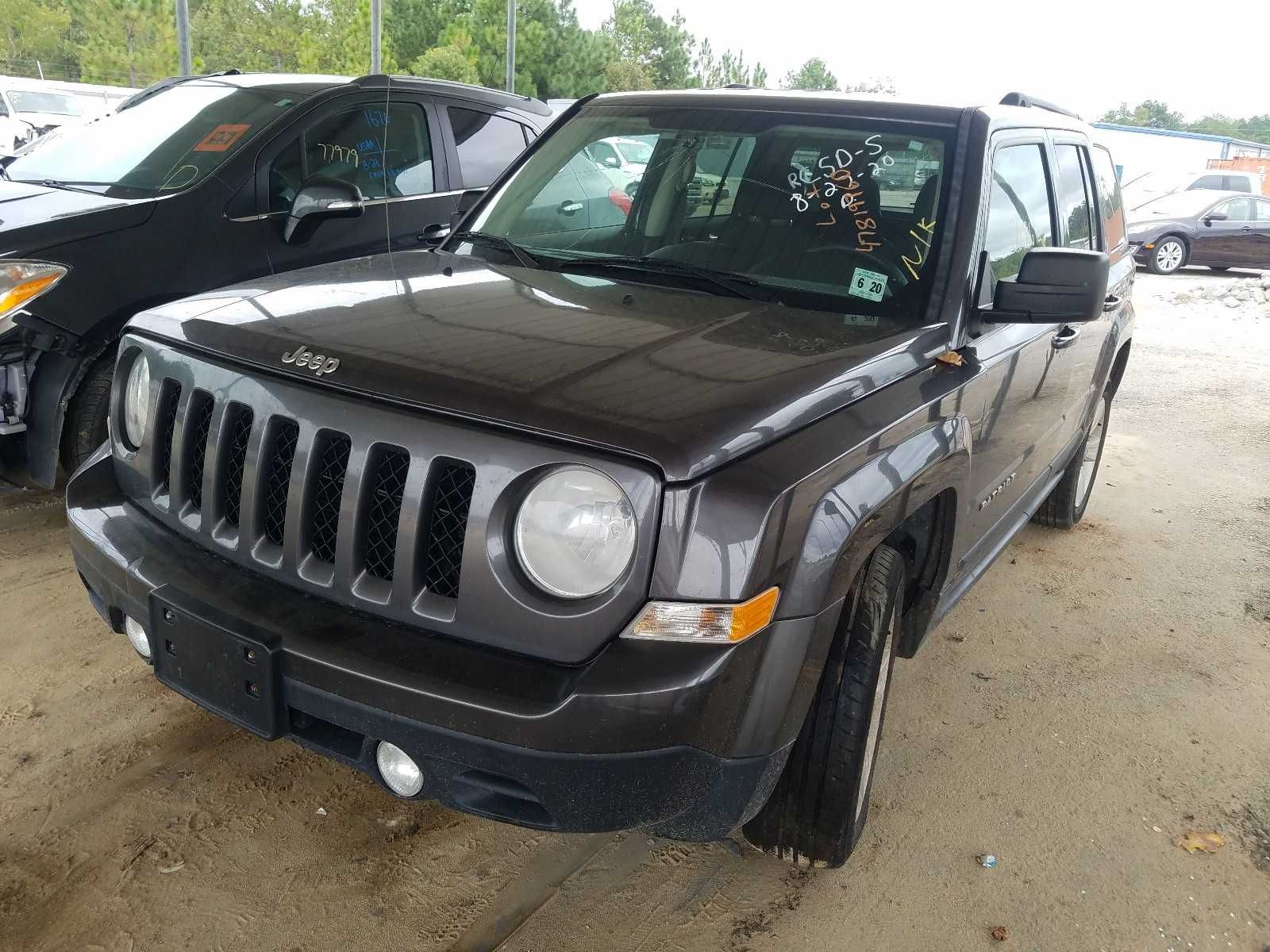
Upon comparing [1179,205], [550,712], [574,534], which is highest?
[574,534]

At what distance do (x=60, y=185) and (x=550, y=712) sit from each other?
400 cm

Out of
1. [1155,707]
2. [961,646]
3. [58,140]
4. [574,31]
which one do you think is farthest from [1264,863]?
[574,31]

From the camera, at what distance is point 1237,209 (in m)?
16.2

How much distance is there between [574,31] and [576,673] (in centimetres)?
4243

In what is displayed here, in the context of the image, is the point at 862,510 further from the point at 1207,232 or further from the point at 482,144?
the point at 1207,232

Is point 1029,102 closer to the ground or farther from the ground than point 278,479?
farther from the ground

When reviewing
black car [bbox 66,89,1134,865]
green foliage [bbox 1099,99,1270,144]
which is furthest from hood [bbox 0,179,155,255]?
green foliage [bbox 1099,99,1270,144]

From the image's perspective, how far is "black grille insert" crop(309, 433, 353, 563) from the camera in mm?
1966

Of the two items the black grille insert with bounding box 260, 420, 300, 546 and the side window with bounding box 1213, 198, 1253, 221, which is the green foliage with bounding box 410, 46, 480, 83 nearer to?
the side window with bounding box 1213, 198, 1253, 221

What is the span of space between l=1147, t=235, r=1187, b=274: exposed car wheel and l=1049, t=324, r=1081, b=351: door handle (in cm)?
1467

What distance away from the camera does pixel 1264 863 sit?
2623mm

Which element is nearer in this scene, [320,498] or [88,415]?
[320,498]

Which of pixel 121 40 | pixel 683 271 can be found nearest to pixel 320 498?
pixel 683 271

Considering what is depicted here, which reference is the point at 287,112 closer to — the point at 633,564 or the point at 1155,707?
the point at 633,564
